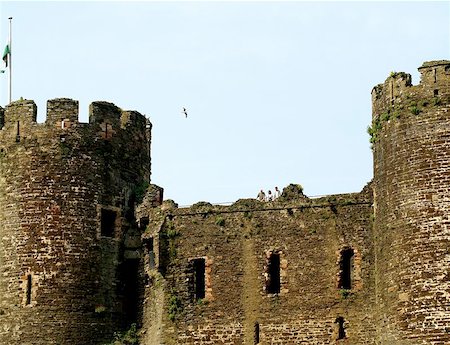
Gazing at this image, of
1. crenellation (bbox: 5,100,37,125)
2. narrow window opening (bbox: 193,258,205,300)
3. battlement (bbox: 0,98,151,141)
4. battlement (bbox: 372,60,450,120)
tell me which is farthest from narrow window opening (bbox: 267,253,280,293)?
crenellation (bbox: 5,100,37,125)

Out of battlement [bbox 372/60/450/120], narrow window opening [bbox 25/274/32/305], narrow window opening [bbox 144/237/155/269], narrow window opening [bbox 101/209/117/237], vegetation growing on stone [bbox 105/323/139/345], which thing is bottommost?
vegetation growing on stone [bbox 105/323/139/345]

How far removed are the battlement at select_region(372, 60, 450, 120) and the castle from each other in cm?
4

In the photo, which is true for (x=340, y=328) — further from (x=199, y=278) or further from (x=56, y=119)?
(x=56, y=119)

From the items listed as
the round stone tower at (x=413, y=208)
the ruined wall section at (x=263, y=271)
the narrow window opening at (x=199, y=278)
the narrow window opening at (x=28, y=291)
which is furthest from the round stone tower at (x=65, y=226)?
the round stone tower at (x=413, y=208)

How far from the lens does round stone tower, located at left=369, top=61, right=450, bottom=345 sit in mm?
44094

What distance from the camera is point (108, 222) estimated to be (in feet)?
170

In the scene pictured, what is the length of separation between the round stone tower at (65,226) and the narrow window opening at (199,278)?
7.64ft

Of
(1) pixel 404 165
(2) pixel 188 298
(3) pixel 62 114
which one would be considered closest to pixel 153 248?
(2) pixel 188 298

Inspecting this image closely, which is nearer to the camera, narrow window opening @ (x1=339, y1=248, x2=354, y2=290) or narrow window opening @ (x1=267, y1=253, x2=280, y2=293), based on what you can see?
narrow window opening @ (x1=339, y1=248, x2=354, y2=290)

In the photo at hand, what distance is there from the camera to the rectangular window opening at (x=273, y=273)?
4941 centimetres

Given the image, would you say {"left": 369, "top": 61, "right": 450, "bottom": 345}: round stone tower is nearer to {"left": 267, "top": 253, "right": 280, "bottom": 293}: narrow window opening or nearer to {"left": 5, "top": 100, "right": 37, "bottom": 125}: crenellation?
{"left": 267, "top": 253, "right": 280, "bottom": 293}: narrow window opening

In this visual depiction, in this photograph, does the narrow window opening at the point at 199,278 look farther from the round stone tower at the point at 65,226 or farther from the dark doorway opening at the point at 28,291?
the dark doorway opening at the point at 28,291

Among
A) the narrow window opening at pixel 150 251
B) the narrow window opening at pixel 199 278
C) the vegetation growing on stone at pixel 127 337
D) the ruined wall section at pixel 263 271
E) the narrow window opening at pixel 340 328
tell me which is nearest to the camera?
the narrow window opening at pixel 340 328

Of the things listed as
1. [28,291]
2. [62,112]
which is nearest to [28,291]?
[28,291]
